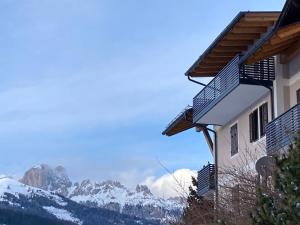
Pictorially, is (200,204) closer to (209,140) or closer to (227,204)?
(227,204)

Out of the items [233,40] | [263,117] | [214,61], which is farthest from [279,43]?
[214,61]

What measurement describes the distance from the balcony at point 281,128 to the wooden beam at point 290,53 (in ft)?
7.35

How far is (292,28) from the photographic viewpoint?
74.8ft

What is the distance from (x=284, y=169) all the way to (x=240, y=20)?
1338 centimetres

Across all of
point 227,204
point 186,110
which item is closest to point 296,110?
point 227,204

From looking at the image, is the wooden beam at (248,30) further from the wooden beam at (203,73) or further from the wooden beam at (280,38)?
the wooden beam at (203,73)

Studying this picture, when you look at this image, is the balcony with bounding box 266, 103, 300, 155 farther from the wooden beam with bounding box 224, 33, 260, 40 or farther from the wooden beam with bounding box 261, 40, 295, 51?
the wooden beam with bounding box 224, 33, 260, 40

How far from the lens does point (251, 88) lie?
26109 millimetres

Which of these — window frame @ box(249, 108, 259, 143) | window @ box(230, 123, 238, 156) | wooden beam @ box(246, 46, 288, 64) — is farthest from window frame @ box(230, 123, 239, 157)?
wooden beam @ box(246, 46, 288, 64)

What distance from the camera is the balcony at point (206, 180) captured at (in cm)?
3222

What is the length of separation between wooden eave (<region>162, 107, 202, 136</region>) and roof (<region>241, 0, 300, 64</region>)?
8.94 metres

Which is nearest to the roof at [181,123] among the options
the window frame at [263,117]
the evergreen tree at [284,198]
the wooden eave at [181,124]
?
the wooden eave at [181,124]

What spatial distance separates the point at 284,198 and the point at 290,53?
13420mm

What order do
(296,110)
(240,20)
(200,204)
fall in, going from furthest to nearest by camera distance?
(200,204) < (240,20) < (296,110)
